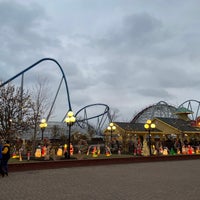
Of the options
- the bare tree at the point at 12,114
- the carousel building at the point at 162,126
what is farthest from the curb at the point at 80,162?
the carousel building at the point at 162,126

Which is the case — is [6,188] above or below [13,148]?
below

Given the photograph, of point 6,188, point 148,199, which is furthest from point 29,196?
point 148,199

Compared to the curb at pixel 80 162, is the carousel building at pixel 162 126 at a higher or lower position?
higher

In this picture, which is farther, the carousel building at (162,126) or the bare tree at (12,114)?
the carousel building at (162,126)

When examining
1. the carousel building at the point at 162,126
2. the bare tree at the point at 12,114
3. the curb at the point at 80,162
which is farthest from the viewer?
the carousel building at the point at 162,126

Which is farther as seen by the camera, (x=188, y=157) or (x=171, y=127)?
(x=171, y=127)

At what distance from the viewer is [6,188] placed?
33.6 feet

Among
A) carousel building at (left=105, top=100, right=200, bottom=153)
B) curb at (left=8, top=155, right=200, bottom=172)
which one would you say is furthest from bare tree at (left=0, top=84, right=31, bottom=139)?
carousel building at (left=105, top=100, right=200, bottom=153)

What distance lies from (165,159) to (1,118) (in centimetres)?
1405

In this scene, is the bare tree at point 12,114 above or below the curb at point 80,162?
above

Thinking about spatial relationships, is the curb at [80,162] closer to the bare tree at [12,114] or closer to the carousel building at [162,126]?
the bare tree at [12,114]

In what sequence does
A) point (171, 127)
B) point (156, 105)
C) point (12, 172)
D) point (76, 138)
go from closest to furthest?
point (12, 172), point (76, 138), point (171, 127), point (156, 105)

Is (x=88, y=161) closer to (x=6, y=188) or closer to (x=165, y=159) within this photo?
(x=165, y=159)

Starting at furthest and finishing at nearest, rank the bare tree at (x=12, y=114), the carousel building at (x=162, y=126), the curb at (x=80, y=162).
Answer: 1. the carousel building at (x=162, y=126)
2. the bare tree at (x=12, y=114)
3. the curb at (x=80, y=162)
